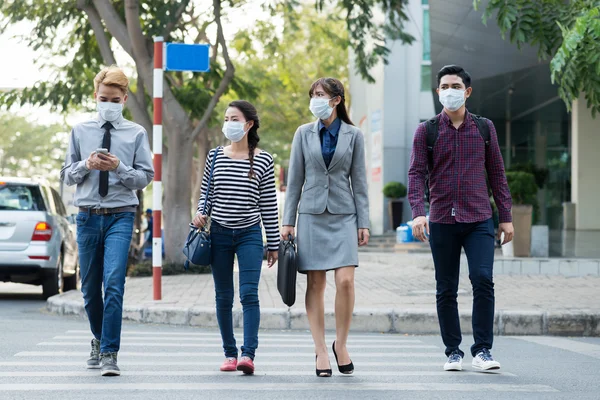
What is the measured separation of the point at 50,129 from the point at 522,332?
4817 centimetres

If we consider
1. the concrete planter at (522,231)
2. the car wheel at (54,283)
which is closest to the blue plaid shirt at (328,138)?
the car wheel at (54,283)

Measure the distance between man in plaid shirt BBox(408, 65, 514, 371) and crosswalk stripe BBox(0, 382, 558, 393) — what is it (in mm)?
587

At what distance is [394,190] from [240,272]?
23480mm

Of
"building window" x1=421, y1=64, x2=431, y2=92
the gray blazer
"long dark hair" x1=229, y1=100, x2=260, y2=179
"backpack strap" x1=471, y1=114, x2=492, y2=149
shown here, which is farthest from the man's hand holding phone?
"building window" x1=421, y1=64, x2=431, y2=92

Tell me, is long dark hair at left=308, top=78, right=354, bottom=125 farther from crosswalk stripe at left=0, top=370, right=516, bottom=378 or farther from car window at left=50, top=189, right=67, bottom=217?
car window at left=50, top=189, right=67, bottom=217

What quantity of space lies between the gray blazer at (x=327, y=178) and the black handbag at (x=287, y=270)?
19 cm

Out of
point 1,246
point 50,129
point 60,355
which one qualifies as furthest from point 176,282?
point 50,129

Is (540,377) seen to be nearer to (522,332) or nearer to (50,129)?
(522,332)

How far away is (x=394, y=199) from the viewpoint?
1210 inches

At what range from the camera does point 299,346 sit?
848 cm

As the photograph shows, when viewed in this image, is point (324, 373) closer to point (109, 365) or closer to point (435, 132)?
point (109, 365)

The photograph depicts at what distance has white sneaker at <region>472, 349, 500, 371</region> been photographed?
658cm

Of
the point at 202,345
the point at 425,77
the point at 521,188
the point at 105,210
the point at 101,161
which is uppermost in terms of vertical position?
the point at 425,77

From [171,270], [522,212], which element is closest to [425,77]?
[522,212]
